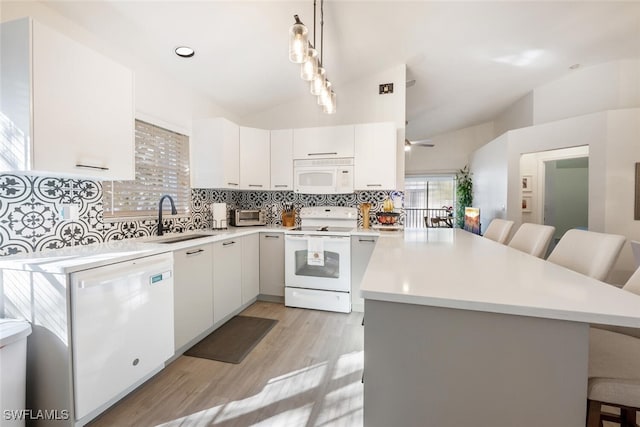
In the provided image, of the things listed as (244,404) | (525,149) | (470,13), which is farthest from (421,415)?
(525,149)

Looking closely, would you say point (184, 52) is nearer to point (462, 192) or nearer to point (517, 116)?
point (517, 116)

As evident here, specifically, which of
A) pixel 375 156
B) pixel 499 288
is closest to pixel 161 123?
pixel 375 156

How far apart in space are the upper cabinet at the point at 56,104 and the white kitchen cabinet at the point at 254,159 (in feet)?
4.99

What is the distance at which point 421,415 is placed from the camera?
2.90 feet

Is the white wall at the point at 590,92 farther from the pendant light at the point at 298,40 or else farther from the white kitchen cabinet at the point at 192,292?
the white kitchen cabinet at the point at 192,292

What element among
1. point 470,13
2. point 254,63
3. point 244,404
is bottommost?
→ point 244,404

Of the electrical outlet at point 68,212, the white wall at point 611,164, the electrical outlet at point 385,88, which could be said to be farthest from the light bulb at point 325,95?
the white wall at point 611,164

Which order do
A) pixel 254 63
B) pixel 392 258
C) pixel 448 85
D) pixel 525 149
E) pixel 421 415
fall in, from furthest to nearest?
pixel 525 149 → pixel 448 85 → pixel 254 63 → pixel 392 258 → pixel 421 415

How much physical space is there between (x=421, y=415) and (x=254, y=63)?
299 centimetres

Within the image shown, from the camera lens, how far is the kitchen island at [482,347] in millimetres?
767

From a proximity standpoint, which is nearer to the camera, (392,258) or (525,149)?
(392,258)

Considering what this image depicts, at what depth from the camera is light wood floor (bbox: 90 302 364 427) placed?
1514 mm

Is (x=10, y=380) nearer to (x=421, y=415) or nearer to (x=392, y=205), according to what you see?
(x=421, y=415)

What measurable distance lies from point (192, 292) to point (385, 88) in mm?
3114
